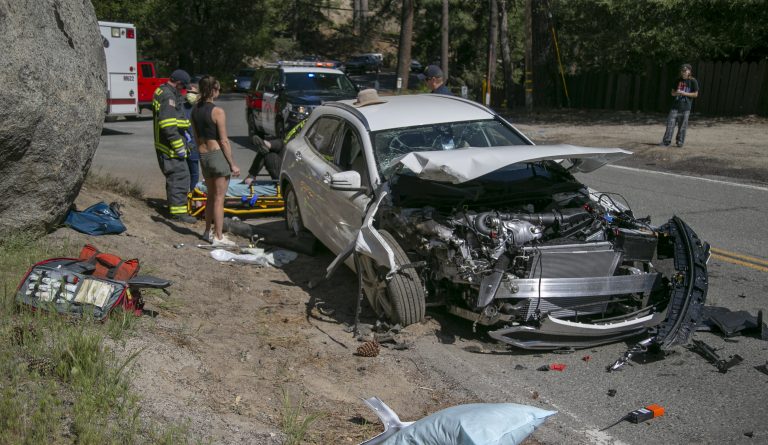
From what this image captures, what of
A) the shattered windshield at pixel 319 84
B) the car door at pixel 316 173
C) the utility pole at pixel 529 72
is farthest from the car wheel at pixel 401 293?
the utility pole at pixel 529 72

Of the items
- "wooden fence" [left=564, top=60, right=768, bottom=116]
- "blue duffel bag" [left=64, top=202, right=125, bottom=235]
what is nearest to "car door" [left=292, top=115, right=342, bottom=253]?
"blue duffel bag" [left=64, top=202, right=125, bottom=235]

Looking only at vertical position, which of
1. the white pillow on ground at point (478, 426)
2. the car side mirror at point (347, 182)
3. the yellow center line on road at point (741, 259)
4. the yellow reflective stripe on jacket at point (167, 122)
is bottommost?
the yellow center line on road at point (741, 259)

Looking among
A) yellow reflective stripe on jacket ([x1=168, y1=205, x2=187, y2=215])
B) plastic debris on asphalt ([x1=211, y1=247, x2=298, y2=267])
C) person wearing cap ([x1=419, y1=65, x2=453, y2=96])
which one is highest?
person wearing cap ([x1=419, y1=65, x2=453, y2=96])

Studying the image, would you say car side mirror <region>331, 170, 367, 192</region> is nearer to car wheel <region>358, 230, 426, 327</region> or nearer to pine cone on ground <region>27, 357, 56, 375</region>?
car wheel <region>358, 230, 426, 327</region>

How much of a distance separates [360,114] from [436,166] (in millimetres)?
1761

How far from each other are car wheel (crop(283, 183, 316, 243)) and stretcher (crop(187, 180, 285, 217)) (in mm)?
987

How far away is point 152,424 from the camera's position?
12.7 ft

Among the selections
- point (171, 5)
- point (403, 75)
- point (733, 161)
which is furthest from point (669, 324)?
point (171, 5)

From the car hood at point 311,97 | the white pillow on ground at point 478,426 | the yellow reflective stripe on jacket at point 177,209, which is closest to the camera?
the white pillow on ground at point 478,426

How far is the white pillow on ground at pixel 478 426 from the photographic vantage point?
3.40 meters

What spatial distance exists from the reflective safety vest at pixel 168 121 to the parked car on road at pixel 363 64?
49.0 metres

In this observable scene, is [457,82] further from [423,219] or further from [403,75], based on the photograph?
[423,219]

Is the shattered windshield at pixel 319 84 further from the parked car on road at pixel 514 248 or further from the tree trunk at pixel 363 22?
the tree trunk at pixel 363 22

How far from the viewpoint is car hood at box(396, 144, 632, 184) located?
19.3ft
